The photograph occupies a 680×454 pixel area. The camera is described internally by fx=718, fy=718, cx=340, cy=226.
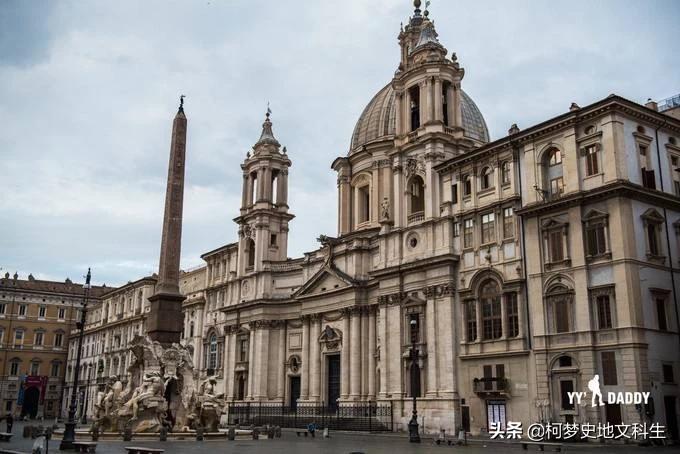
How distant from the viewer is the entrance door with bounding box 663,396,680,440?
33384 millimetres

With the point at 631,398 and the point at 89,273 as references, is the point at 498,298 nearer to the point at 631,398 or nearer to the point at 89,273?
the point at 631,398

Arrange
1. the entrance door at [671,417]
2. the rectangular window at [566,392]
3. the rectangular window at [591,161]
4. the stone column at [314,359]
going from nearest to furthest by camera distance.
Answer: the entrance door at [671,417]
the rectangular window at [566,392]
the rectangular window at [591,161]
the stone column at [314,359]

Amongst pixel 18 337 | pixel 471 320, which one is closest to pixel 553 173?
pixel 471 320

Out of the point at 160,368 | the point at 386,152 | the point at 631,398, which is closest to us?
the point at 631,398

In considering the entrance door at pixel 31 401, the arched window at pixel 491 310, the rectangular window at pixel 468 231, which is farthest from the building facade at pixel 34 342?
the arched window at pixel 491 310

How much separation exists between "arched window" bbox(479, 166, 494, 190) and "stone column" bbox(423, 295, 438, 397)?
7.63m

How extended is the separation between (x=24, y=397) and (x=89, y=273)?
66.7 m

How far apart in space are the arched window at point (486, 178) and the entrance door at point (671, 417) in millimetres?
15522

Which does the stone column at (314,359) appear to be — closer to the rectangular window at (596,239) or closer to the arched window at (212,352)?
the arched window at (212,352)

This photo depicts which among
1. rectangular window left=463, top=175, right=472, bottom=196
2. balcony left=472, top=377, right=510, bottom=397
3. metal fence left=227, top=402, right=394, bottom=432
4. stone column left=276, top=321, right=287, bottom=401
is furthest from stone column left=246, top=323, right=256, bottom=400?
rectangular window left=463, top=175, right=472, bottom=196

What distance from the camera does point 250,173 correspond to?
69.8 m

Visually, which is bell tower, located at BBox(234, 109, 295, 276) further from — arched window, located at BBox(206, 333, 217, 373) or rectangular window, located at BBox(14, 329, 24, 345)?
rectangular window, located at BBox(14, 329, 24, 345)

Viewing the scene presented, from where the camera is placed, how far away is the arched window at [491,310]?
134 ft

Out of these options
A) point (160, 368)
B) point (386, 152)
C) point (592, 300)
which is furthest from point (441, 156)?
point (160, 368)
